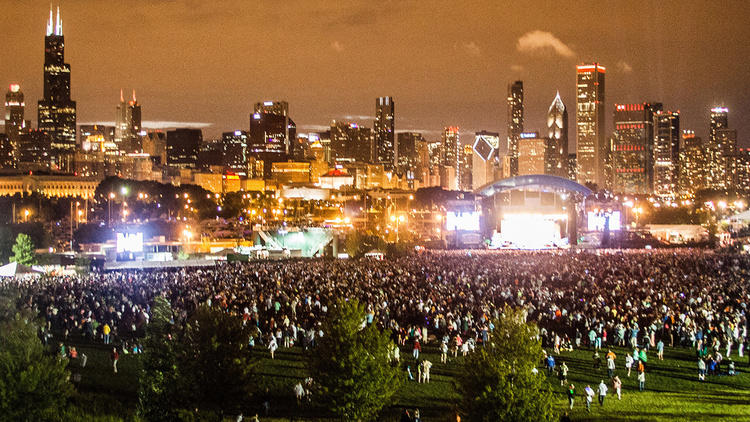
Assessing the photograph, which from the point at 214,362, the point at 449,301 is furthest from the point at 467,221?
the point at 214,362

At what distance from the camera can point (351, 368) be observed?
18.8 meters

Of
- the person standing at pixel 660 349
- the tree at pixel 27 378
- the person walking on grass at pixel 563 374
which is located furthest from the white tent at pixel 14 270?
the person standing at pixel 660 349

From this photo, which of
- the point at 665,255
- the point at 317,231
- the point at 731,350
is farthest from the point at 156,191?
the point at 731,350

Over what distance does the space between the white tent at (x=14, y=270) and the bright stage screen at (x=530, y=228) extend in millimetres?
41875

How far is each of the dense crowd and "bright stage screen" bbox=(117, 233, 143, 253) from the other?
51.0ft

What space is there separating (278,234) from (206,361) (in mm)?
54497

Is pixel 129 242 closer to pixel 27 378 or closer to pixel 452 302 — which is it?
pixel 452 302

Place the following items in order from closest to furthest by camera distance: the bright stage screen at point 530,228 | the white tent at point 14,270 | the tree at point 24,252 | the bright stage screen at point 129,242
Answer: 1. the white tent at point 14,270
2. the bright stage screen at point 129,242
3. the tree at point 24,252
4. the bright stage screen at point 530,228

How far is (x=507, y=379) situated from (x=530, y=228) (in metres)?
57.5

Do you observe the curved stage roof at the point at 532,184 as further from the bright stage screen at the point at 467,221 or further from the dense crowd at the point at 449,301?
the dense crowd at the point at 449,301

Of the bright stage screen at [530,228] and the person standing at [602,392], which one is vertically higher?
the bright stage screen at [530,228]

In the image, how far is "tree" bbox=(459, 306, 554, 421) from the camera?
1659 cm

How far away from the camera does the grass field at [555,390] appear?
21.1 m

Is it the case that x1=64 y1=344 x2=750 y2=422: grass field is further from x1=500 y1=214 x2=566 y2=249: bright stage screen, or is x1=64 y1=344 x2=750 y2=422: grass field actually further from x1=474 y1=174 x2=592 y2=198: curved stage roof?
x1=474 y1=174 x2=592 y2=198: curved stage roof
